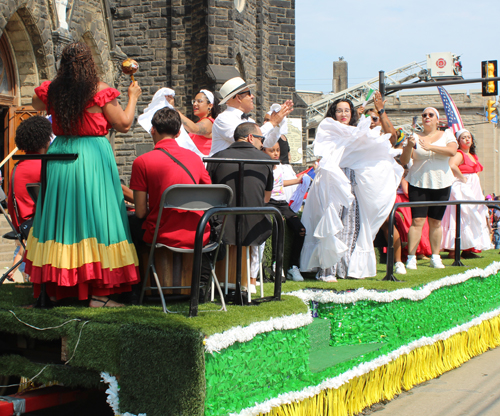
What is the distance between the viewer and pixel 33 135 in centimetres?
467

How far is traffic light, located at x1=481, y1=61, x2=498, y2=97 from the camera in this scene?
17.4 metres

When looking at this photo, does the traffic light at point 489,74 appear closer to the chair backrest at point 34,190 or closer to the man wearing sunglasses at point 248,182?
the man wearing sunglasses at point 248,182

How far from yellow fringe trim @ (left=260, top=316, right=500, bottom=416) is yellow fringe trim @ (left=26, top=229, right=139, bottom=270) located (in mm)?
1333

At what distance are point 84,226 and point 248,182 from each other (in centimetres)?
132

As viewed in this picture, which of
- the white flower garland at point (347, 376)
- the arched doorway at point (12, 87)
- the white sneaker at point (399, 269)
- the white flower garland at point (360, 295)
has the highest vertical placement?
the arched doorway at point (12, 87)

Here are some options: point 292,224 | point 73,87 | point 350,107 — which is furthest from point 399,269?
point 73,87

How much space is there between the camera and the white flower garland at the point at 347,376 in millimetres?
3075

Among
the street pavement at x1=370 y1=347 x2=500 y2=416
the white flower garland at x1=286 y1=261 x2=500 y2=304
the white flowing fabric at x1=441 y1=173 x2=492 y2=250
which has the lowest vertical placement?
the street pavement at x1=370 y1=347 x2=500 y2=416

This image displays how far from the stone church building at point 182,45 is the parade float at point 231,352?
10.6 m

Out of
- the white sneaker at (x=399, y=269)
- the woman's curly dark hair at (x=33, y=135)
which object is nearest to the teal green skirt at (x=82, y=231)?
the woman's curly dark hair at (x=33, y=135)

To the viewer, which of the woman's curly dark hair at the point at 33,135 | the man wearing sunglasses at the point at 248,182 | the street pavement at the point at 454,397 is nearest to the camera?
the man wearing sunglasses at the point at 248,182

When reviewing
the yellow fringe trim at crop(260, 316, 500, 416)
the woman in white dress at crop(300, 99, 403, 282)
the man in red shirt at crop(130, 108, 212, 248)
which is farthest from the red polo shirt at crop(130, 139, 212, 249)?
the woman in white dress at crop(300, 99, 403, 282)

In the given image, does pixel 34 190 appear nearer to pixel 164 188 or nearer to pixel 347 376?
pixel 164 188

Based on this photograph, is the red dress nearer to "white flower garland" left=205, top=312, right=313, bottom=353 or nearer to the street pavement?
"white flower garland" left=205, top=312, right=313, bottom=353
